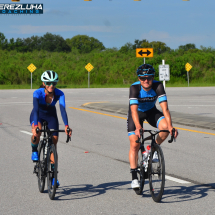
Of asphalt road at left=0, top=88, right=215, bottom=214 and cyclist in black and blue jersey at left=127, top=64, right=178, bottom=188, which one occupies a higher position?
cyclist in black and blue jersey at left=127, top=64, right=178, bottom=188

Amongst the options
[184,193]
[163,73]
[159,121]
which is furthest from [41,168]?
[163,73]

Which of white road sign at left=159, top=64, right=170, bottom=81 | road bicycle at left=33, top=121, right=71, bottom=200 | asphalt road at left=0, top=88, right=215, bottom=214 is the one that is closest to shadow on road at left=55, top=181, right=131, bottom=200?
asphalt road at left=0, top=88, right=215, bottom=214

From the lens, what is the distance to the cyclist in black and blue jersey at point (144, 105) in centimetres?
590

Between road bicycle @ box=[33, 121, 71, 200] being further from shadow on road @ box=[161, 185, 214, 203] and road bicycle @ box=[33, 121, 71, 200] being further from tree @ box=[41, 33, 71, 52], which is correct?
tree @ box=[41, 33, 71, 52]

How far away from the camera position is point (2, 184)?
22.2ft

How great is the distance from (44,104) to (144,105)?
144 centimetres

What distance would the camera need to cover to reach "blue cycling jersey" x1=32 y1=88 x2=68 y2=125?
6.02 meters

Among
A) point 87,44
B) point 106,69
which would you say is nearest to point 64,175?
point 106,69

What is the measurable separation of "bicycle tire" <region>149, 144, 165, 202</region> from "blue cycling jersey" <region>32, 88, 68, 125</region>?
1.31 m

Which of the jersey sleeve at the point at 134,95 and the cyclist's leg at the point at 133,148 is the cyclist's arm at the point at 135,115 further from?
the cyclist's leg at the point at 133,148

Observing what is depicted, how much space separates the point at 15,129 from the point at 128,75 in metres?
47.2

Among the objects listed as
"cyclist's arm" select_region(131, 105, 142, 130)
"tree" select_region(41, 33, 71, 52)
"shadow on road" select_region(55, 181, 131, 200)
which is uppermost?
"tree" select_region(41, 33, 71, 52)

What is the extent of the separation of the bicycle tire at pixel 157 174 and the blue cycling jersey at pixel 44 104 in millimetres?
1308

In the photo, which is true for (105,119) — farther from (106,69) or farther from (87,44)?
(87,44)
